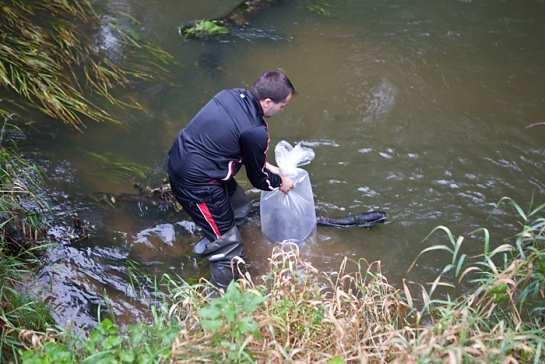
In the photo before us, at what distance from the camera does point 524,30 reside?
24.1ft

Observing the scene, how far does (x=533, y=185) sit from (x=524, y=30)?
3234 mm

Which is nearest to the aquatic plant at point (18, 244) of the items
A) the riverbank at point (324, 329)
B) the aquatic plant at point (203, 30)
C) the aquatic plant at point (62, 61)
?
the riverbank at point (324, 329)

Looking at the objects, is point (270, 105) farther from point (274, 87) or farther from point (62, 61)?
point (62, 61)

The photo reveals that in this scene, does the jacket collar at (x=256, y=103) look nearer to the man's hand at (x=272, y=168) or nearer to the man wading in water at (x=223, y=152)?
the man wading in water at (x=223, y=152)

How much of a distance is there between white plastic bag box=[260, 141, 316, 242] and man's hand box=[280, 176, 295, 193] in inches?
3.2

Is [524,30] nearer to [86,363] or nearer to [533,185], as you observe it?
[533,185]

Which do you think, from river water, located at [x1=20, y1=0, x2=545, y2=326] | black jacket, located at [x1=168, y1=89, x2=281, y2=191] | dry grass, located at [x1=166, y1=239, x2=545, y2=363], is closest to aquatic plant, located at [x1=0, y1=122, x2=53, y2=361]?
river water, located at [x1=20, y1=0, x2=545, y2=326]

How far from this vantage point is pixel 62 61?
19.4ft

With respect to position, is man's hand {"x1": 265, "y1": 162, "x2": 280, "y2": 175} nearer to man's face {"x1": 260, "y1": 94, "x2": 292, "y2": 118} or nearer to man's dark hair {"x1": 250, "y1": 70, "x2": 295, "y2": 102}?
man's face {"x1": 260, "y1": 94, "x2": 292, "y2": 118}

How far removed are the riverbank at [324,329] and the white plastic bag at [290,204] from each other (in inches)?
43.3

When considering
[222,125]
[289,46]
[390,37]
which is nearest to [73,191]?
[222,125]

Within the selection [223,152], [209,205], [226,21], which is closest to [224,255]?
[209,205]

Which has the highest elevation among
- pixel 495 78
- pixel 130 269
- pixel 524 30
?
pixel 524 30

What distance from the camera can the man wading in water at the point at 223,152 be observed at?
3371 mm
